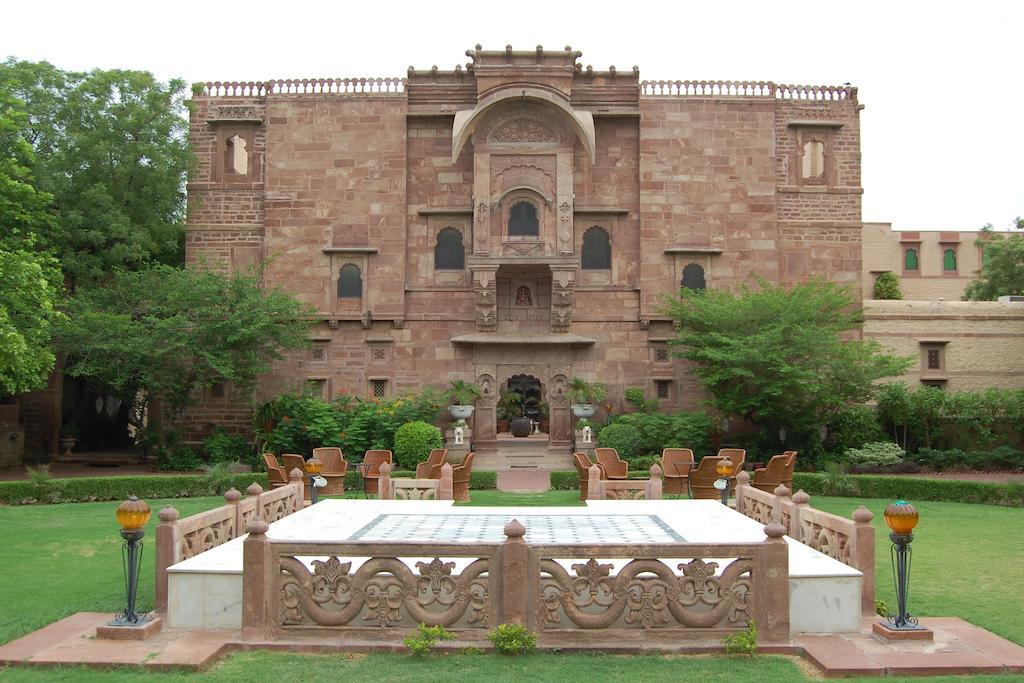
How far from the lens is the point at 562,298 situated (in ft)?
78.8

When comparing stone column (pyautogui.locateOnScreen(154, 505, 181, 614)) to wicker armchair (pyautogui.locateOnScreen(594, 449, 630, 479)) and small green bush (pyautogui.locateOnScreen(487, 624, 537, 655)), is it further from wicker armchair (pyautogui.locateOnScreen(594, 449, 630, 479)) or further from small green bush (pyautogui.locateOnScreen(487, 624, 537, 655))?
wicker armchair (pyautogui.locateOnScreen(594, 449, 630, 479))

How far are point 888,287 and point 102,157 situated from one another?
28120mm

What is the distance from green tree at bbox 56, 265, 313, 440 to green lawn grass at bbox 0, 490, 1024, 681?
213 inches

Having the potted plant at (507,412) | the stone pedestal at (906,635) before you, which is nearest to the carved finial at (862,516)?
the stone pedestal at (906,635)

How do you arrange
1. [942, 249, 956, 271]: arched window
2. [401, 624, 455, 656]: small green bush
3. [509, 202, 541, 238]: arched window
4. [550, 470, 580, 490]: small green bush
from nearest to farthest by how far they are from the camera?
[401, 624, 455, 656]: small green bush → [550, 470, 580, 490]: small green bush → [509, 202, 541, 238]: arched window → [942, 249, 956, 271]: arched window

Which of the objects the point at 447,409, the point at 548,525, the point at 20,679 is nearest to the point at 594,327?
the point at 447,409

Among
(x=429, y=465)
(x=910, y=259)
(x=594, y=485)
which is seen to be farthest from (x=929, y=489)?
(x=910, y=259)

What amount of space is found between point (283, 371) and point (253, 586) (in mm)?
17985

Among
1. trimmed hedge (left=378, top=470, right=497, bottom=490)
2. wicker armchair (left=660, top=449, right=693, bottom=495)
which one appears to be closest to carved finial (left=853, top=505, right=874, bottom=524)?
wicker armchair (left=660, top=449, right=693, bottom=495)

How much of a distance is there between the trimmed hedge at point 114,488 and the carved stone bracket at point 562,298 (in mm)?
9039

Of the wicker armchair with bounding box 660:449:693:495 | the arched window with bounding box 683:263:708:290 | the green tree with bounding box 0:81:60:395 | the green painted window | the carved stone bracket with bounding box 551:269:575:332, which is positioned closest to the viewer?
the green tree with bounding box 0:81:60:395

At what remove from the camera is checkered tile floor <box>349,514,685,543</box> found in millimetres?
9125

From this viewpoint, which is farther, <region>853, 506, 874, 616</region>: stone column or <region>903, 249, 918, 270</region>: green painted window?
<region>903, 249, 918, 270</region>: green painted window

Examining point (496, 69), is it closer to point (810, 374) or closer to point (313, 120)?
point (313, 120)
